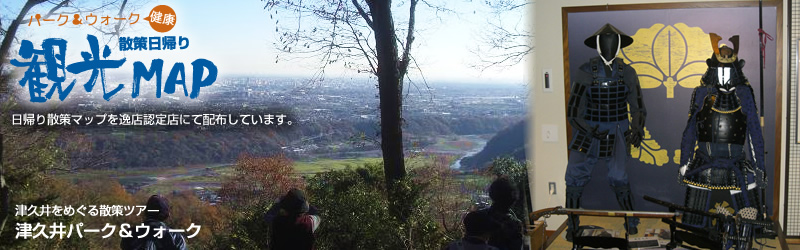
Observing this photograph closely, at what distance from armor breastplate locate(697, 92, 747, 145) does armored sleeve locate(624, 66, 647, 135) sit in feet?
1.04

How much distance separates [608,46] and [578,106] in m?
0.36

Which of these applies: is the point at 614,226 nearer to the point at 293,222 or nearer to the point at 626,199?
the point at 626,199

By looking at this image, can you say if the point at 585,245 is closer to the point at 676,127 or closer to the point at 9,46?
the point at 676,127

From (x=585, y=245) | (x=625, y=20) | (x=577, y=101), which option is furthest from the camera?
(x=625, y=20)

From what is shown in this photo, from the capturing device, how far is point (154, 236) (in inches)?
152

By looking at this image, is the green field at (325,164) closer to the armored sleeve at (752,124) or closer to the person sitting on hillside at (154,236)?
the person sitting on hillside at (154,236)

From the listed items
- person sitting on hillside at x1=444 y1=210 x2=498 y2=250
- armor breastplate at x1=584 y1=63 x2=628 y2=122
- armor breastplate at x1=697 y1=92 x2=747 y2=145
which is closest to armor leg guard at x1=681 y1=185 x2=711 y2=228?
armor breastplate at x1=697 y1=92 x2=747 y2=145

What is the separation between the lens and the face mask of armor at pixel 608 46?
133 inches

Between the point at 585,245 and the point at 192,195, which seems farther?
the point at 192,195

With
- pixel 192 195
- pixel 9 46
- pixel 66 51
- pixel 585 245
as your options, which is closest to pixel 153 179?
pixel 192 195

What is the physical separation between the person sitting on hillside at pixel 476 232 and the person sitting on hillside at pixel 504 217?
3cm

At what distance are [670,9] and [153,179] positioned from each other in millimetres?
3173

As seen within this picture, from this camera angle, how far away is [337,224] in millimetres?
3805

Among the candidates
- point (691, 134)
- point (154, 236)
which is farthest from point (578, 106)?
point (154, 236)
